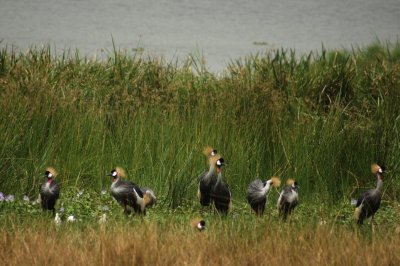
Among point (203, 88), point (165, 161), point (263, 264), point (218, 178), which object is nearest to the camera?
point (263, 264)

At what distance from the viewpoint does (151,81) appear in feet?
38.0

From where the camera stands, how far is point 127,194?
7031mm

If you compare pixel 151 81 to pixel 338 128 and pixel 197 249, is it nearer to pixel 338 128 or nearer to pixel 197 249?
pixel 338 128

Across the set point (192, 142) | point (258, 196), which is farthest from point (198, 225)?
point (192, 142)

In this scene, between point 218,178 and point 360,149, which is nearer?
point 218,178

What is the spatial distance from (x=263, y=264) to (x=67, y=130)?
12.6 feet

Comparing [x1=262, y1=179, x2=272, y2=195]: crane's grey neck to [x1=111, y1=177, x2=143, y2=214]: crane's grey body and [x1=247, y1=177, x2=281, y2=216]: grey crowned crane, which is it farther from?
[x1=111, y1=177, x2=143, y2=214]: crane's grey body

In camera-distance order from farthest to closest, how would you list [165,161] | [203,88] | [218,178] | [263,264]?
[203,88]
[165,161]
[218,178]
[263,264]

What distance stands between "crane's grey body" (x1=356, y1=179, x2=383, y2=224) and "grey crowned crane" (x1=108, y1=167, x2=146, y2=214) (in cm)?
175

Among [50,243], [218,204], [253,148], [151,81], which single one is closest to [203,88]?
[151,81]

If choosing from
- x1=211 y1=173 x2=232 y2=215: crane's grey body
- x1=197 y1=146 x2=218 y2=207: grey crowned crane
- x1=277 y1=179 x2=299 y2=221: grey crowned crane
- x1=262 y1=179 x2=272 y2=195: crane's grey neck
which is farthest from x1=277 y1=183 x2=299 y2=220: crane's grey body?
x1=197 y1=146 x2=218 y2=207: grey crowned crane

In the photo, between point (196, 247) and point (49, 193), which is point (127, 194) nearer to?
point (49, 193)

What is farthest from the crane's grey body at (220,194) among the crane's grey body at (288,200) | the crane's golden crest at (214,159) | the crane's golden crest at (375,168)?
the crane's golden crest at (375,168)

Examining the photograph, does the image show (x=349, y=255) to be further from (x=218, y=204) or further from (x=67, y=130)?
(x=67, y=130)
